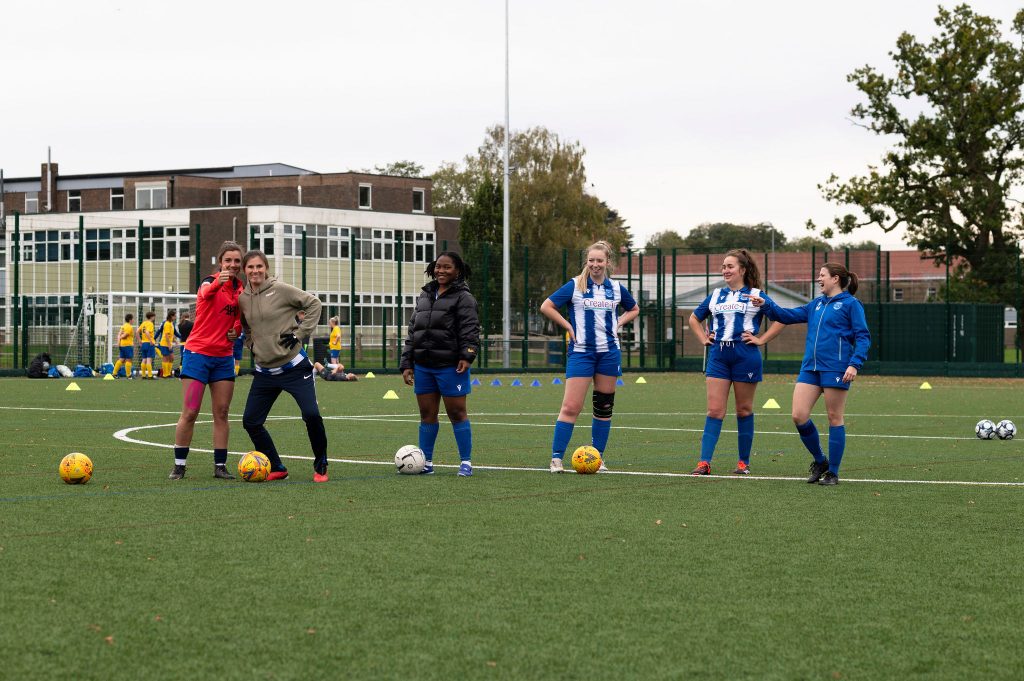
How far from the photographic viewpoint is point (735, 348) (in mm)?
11773

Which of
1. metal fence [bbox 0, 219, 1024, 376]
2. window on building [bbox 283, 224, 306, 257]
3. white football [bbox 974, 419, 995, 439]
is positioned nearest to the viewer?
white football [bbox 974, 419, 995, 439]

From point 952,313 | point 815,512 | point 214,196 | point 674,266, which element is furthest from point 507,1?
point 815,512

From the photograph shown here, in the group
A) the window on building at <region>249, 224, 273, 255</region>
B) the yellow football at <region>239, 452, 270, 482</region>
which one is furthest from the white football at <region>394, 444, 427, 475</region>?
the window on building at <region>249, 224, 273, 255</region>

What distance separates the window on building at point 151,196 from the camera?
84625mm

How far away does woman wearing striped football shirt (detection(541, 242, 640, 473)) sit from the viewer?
38.8 feet

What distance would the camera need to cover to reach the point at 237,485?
10.7 m

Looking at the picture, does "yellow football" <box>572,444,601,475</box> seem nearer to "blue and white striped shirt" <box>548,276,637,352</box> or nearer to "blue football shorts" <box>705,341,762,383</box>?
"blue and white striped shirt" <box>548,276,637,352</box>

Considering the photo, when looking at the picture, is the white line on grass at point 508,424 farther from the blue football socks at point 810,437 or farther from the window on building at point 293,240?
the window on building at point 293,240

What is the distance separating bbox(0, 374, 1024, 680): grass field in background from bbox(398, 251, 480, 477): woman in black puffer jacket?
68cm

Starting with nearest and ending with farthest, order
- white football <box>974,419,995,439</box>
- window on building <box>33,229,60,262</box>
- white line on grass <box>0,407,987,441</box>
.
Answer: white football <box>974,419,995,439</box> → white line on grass <box>0,407,987,441</box> → window on building <box>33,229,60,262</box>

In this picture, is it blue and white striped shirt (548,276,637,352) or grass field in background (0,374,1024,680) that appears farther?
blue and white striped shirt (548,276,637,352)

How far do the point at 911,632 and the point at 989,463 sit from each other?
7784 millimetres

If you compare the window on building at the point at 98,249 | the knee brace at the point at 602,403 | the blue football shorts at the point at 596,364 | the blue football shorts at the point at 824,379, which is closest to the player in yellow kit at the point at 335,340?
the window on building at the point at 98,249

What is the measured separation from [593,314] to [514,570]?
5131 mm
